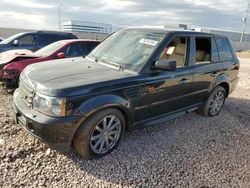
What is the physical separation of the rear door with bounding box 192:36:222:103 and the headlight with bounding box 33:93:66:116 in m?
2.60

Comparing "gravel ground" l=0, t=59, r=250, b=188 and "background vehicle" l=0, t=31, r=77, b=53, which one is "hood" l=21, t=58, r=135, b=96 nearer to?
"gravel ground" l=0, t=59, r=250, b=188

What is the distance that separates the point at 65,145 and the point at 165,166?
140 centimetres

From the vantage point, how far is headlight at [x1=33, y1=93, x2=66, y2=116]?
2756 millimetres

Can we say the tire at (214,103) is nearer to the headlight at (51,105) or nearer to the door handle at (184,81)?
the door handle at (184,81)

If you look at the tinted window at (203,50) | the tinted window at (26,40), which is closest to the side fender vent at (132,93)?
the tinted window at (203,50)

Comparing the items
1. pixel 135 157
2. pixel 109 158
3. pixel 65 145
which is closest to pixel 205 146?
pixel 135 157

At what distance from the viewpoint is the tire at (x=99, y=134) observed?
3049 mm

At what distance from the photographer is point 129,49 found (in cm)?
388

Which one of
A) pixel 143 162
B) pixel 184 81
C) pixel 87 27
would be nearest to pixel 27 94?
pixel 143 162

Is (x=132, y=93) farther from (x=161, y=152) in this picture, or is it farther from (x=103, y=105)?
(x=161, y=152)

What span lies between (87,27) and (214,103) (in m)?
26.2

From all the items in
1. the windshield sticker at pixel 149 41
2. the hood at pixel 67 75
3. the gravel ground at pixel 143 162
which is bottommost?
the gravel ground at pixel 143 162

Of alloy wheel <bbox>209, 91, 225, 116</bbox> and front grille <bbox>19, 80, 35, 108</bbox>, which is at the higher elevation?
front grille <bbox>19, 80, 35, 108</bbox>

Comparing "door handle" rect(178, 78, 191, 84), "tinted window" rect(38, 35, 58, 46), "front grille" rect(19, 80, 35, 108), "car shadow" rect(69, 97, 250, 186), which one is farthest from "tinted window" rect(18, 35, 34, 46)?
"door handle" rect(178, 78, 191, 84)
